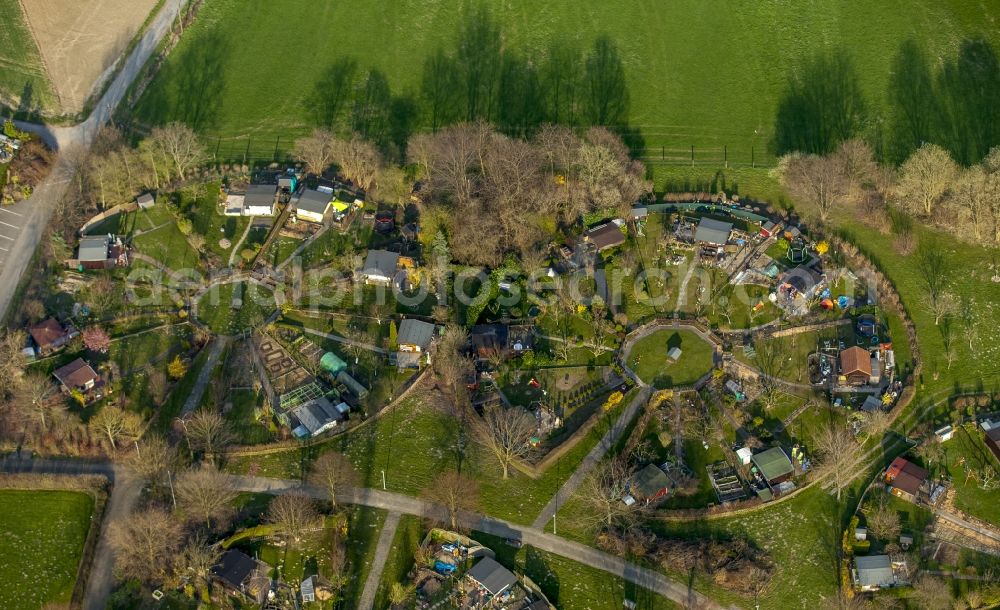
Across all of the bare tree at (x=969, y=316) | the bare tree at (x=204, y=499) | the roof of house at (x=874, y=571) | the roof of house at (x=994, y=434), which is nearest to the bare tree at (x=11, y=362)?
the bare tree at (x=204, y=499)

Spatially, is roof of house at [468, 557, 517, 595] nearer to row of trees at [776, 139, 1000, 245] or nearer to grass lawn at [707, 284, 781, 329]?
grass lawn at [707, 284, 781, 329]

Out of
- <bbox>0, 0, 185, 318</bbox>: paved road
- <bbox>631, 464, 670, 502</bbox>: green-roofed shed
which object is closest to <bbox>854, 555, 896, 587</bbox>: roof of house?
<bbox>631, 464, 670, 502</bbox>: green-roofed shed

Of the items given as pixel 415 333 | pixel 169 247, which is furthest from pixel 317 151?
pixel 415 333

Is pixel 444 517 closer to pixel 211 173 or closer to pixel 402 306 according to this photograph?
pixel 402 306

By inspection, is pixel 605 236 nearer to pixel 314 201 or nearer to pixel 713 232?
pixel 713 232

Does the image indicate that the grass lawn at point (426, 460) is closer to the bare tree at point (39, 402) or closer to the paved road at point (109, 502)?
the paved road at point (109, 502)

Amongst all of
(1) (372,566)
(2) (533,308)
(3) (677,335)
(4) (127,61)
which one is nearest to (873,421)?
(3) (677,335)
